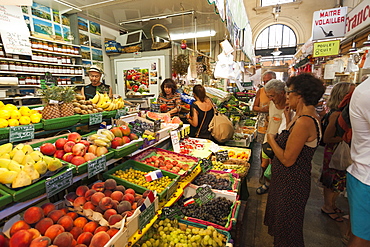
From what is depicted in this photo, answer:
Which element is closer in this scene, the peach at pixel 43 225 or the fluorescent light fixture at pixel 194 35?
the peach at pixel 43 225

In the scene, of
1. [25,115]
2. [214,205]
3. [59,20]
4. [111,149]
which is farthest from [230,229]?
[59,20]

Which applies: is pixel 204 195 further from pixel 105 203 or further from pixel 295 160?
pixel 105 203

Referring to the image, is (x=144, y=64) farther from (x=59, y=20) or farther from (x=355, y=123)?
(x=355, y=123)

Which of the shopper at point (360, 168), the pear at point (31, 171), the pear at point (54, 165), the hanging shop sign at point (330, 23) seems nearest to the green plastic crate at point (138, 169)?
the pear at point (54, 165)

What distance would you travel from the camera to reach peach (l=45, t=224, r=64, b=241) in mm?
1206

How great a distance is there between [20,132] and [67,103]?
0.53 metres

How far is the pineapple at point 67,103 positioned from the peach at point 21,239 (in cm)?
118

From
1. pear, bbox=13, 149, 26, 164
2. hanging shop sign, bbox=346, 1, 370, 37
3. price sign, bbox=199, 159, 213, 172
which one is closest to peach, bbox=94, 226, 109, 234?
pear, bbox=13, 149, 26, 164

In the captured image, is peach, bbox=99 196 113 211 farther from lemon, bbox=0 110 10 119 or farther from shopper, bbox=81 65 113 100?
shopper, bbox=81 65 113 100

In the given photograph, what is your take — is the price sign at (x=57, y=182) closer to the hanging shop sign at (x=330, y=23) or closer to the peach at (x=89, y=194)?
the peach at (x=89, y=194)

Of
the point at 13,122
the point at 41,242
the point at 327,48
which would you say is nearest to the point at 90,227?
the point at 41,242

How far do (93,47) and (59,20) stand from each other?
122 centimetres

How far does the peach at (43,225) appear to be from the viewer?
125cm

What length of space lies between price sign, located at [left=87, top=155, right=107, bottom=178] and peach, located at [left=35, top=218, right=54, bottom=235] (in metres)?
0.36
